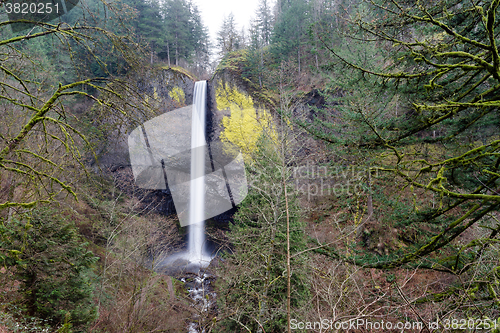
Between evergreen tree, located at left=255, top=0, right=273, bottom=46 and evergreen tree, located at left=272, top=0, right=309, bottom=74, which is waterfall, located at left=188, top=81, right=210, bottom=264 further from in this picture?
evergreen tree, located at left=255, top=0, right=273, bottom=46

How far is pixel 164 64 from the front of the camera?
1024 inches

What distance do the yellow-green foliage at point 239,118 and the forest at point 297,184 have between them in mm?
176

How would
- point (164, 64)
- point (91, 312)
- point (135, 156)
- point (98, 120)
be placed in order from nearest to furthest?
point (98, 120), point (91, 312), point (135, 156), point (164, 64)

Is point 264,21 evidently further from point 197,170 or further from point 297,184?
point 297,184

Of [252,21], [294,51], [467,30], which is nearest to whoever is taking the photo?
[467,30]

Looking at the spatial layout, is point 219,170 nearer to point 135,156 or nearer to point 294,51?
point 135,156

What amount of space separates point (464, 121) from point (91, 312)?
9411 mm

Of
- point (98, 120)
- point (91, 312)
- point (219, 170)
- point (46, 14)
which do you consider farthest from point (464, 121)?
point (219, 170)

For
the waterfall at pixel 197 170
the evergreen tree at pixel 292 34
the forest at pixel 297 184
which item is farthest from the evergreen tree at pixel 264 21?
the forest at pixel 297 184

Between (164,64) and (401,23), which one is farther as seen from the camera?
(164,64)

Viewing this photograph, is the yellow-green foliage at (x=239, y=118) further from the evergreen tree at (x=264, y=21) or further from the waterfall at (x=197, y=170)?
the evergreen tree at (x=264, y=21)

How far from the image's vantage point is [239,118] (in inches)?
663

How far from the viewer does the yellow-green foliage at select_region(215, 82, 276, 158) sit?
15.1 meters

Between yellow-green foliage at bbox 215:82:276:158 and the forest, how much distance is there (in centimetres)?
18
